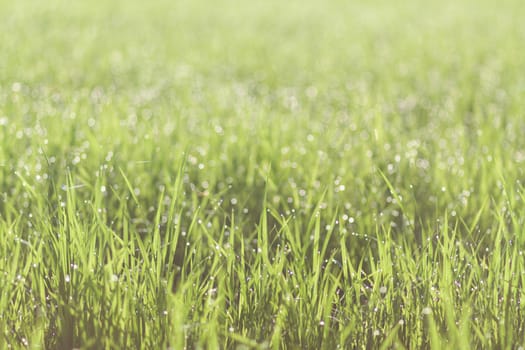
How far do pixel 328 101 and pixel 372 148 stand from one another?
176 cm

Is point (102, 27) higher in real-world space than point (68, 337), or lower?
higher

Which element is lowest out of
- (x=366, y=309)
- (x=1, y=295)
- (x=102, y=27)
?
(x=366, y=309)

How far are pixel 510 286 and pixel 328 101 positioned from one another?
10.0 ft

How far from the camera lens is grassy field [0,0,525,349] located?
1.82m

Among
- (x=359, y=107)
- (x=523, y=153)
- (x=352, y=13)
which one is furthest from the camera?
(x=352, y=13)

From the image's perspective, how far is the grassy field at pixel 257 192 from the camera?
1824 millimetres

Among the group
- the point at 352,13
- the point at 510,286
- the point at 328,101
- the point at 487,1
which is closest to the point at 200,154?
the point at 510,286

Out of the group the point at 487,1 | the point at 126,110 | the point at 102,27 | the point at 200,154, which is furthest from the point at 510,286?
the point at 487,1

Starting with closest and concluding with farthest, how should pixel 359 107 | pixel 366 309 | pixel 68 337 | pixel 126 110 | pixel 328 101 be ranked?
pixel 68 337 < pixel 366 309 < pixel 126 110 < pixel 359 107 < pixel 328 101

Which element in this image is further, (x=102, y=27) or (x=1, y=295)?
(x=102, y=27)

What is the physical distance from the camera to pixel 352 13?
1088cm

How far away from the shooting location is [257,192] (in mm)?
2787

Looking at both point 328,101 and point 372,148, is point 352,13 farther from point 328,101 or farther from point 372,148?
point 372,148

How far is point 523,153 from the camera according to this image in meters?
3.41
